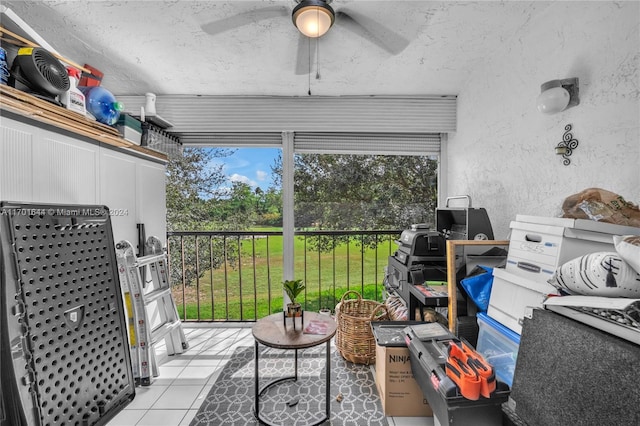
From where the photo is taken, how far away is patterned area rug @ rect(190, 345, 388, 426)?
65.1 inches

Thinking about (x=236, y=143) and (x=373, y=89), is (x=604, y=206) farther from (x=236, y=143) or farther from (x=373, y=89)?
(x=236, y=143)

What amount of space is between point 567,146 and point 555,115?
0.23m

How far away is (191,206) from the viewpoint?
3146 millimetres

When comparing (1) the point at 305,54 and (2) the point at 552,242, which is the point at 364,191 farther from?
(2) the point at 552,242

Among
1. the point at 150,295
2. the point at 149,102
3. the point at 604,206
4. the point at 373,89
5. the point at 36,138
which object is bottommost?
the point at 150,295

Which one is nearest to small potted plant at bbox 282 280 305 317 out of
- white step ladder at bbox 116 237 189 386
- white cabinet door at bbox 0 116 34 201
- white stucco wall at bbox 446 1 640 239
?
white step ladder at bbox 116 237 189 386

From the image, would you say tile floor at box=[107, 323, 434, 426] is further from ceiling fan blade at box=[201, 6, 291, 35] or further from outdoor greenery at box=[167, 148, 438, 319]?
ceiling fan blade at box=[201, 6, 291, 35]

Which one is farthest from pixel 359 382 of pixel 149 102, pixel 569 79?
pixel 149 102

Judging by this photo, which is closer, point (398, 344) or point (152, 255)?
point (398, 344)

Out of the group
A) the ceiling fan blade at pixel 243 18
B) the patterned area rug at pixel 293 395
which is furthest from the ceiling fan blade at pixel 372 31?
the patterned area rug at pixel 293 395

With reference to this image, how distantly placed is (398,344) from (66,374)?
5.44 feet

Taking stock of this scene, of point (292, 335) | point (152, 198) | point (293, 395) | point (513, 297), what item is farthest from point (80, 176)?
point (513, 297)

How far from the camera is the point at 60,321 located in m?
1.22

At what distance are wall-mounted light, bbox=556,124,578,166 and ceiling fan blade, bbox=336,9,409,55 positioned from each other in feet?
3.84
